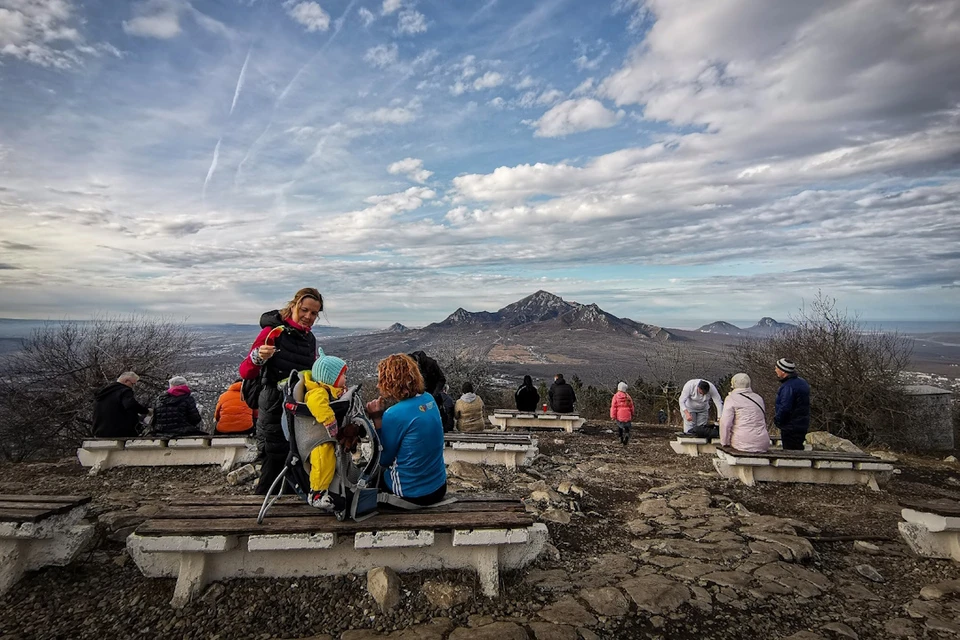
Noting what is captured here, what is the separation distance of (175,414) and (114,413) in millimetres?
807

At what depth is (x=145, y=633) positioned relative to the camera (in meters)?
3.04

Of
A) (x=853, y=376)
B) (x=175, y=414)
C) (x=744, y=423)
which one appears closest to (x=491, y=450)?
(x=744, y=423)

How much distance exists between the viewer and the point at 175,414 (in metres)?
7.71

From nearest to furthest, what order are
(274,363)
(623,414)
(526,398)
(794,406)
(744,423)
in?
(274,363) → (744,423) → (794,406) → (623,414) → (526,398)

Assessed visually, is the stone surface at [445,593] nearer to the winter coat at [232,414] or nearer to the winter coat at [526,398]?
the winter coat at [232,414]

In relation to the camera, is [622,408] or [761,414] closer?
[761,414]

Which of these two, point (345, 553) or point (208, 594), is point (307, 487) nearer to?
point (345, 553)

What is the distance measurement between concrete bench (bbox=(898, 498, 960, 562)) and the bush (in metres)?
11.4

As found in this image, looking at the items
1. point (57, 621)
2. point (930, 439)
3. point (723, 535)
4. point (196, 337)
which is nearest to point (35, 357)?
point (196, 337)

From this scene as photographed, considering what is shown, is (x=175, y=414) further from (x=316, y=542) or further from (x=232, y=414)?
(x=316, y=542)

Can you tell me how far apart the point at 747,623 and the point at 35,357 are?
21001mm

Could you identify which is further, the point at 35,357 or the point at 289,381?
the point at 35,357

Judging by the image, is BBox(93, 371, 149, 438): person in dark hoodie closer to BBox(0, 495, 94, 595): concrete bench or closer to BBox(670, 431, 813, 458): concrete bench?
BBox(0, 495, 94, 595): concrete bench

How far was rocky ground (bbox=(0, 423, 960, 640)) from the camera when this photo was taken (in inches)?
122
